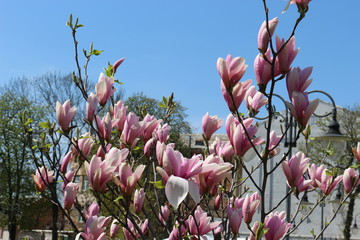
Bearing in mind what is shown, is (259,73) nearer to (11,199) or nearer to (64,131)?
(64,131)

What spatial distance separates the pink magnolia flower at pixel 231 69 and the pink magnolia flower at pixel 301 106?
8.7 inches

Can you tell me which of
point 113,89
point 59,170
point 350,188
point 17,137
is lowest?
point 350,188

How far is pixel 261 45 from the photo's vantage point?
197 centimetres

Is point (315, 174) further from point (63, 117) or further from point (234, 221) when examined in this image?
point (63, 117)

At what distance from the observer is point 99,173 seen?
6.99ft

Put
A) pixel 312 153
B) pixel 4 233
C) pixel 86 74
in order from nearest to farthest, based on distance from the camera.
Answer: pixel 86 74, pixel 312 153, pixel 4 233

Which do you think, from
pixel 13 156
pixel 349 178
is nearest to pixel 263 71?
pixel 349 178

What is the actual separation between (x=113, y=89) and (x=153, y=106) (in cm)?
3271

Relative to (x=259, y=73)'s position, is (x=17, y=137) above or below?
above

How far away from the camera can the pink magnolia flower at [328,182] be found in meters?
2.84

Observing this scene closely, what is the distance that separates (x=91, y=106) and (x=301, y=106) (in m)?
1.05

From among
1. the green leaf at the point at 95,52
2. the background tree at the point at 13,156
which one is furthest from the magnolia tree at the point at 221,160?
the background tree at the point at 13,156

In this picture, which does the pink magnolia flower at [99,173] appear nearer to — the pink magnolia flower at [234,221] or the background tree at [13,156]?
the pink magnolia flower at [234,221]

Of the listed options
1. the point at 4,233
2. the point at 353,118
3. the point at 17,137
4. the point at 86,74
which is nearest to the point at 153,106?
the point at 17,137
